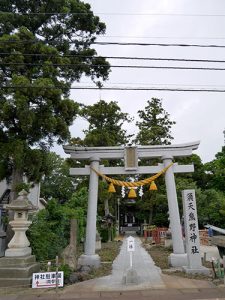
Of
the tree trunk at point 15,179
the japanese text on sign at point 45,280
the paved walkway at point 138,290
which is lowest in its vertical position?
the paved walkway at point 138,290

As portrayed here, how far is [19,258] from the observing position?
985cm

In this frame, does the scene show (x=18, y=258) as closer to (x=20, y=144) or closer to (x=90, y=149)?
(x=20, y=144)

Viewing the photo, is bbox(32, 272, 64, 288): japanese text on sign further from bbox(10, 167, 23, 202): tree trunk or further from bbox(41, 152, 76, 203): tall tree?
bbox(41, 152, 76, 203): tall tree

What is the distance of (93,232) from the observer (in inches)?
530

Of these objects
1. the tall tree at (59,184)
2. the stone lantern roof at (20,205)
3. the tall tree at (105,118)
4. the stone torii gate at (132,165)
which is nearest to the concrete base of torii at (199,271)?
the stone torii gate at (132,165)

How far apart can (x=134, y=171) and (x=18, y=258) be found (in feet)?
20.8

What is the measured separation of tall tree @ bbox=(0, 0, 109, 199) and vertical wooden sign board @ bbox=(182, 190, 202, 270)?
5.78 m

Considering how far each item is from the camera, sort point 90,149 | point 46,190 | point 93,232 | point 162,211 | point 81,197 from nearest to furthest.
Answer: point 93,232 < point 90,149 < point 81,197 < point 162,211 < point 46,190

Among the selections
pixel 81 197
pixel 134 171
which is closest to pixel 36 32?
pixel 134 171

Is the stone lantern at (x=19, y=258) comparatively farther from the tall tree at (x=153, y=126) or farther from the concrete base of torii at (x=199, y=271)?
the tall tree at (x=153, y=126)

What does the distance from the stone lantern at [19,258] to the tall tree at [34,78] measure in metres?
1.96

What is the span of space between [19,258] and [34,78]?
24.0 feet

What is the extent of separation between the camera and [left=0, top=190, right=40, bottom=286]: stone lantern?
9408 mm

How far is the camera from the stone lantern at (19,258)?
370 inches
